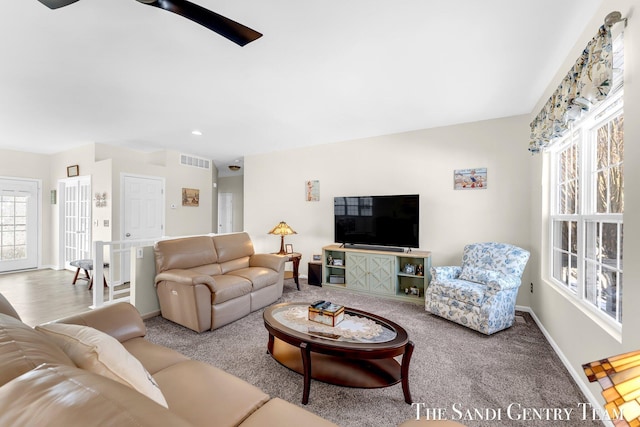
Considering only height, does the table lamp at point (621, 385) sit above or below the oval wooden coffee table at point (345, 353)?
above

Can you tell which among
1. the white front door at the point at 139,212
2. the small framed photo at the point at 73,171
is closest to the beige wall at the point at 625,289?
the white front door at the point at 139,212

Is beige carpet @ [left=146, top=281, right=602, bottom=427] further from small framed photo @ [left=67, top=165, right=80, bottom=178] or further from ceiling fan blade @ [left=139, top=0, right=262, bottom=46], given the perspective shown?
small framed photo @ [left=67, top=165, right=80, bottom=178]

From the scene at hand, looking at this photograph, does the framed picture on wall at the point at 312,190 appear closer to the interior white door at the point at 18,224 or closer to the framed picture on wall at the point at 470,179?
the framed picture on wall at the point at 470,179

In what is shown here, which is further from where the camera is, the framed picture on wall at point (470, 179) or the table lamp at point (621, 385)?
the framed picture on wall at point (470, 179)

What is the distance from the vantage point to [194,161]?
583 centimetres

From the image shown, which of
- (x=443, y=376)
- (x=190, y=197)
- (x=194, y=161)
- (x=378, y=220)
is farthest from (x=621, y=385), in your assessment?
(x=194, y=161)

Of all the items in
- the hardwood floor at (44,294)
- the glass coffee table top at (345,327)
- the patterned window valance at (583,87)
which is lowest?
the hardwood floor at (44,294)

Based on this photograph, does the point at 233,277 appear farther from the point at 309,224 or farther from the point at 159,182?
the point at 159,182

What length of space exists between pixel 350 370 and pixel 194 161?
5436 mm

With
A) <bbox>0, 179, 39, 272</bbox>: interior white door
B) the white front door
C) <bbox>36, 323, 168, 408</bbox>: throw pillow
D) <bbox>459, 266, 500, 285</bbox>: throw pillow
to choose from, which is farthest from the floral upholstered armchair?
<bbox>0, 179, 39, 272</bbox>: interior white door

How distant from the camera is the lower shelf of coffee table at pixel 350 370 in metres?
1.76

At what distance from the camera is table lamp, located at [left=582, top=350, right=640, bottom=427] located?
0.58m

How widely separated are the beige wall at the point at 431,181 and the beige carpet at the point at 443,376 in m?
1.24

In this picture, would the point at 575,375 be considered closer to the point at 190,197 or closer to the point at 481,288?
the point at 481,288
